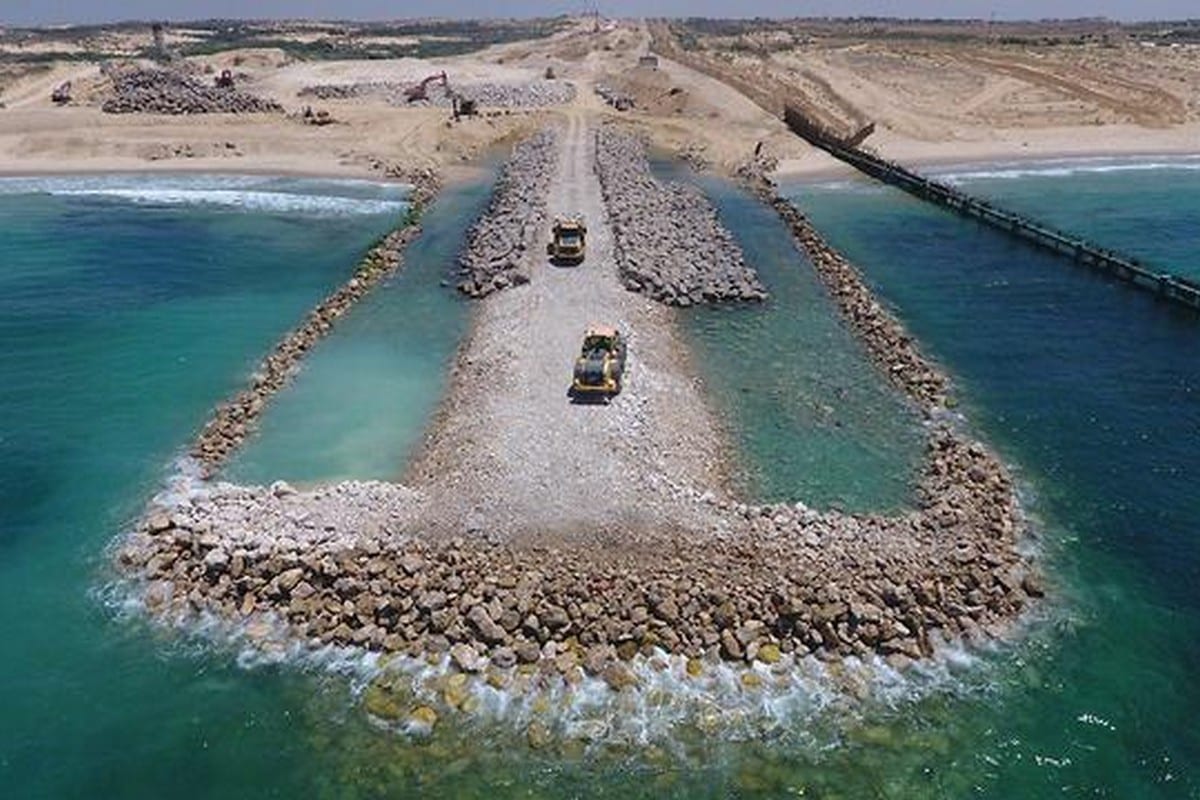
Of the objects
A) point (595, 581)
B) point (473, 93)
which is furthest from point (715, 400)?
point (473, 93)

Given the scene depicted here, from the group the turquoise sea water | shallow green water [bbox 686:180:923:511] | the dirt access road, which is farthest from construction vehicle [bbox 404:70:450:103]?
the dirt access road

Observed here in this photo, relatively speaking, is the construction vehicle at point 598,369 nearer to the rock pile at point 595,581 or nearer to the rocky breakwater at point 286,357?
the rock pile at point 595,581

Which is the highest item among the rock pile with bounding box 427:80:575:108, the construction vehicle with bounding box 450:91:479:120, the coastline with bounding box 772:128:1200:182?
the rock pile with bounding box 427:80:575:108

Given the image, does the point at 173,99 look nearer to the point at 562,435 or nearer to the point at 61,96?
the point at 61,96

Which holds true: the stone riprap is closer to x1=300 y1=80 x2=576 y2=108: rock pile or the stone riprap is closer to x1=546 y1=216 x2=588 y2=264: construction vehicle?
x1=546 y1=216 x2=588 y2=264: construction vehicle

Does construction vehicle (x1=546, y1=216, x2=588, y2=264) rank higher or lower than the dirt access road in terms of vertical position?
higher

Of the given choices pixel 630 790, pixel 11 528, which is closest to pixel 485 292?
pixel 11 528
